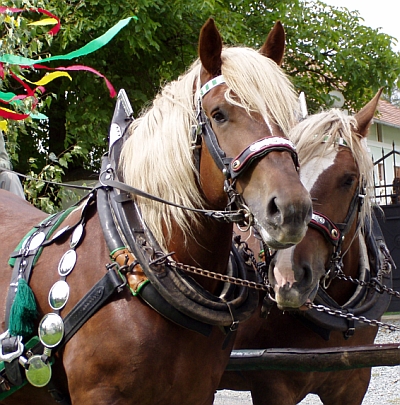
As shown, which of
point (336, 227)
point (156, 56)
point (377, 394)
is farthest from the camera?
point (156, 56)

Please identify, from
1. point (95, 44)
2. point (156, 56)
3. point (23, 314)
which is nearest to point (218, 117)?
point (23, 314)

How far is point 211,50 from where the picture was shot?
2.12 meters

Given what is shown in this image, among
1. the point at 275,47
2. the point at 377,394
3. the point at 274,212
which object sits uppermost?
the point at 275,47

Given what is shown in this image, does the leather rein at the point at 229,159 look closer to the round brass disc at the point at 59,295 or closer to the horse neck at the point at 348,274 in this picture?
the round brass disc at the point at 59,295

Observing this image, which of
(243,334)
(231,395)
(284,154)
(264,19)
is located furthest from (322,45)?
(284,154)

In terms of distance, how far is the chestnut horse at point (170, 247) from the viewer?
2.00 meters

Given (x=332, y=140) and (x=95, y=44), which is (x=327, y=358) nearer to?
(x=332, y=140)

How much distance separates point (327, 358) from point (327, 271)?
13.4 inches

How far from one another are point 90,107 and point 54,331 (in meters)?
6.78

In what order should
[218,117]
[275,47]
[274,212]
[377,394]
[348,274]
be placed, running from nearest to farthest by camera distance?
1. [274,212]
2. [218,117]
3. [275,47]
4. [348,274]
5. [377,394]

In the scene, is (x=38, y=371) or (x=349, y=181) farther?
(x=349, y=181)

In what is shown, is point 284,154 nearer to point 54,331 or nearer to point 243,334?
point 54,331

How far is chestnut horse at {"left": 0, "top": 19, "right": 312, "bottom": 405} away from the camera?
78.6 inches

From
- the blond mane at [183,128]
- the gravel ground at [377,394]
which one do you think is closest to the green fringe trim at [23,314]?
the blond mane at [183,128]
